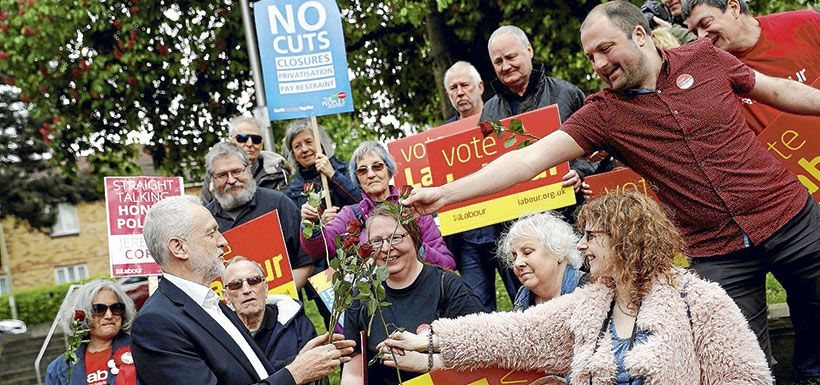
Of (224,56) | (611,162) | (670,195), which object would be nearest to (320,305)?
(611,162)

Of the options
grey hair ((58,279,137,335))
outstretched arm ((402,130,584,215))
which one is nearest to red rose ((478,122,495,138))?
outstretched arm ((402,130,584,215))

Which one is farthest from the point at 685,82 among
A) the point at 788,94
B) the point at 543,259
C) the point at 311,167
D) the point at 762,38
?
the point at 311,167

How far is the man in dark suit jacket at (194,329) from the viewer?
3.89 metres

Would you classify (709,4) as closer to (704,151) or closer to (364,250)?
(704,151)

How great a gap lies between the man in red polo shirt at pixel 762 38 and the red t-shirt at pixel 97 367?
13.2ft

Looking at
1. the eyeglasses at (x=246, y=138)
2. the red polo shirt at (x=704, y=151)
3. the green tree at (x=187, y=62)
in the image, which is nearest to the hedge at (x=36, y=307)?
the green tree at (x=187, y=62)

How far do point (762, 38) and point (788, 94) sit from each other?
75 centimetres

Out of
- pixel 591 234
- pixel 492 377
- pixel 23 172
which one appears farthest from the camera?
pixel 23 172

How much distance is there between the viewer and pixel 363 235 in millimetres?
5340

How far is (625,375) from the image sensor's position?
3463 mm

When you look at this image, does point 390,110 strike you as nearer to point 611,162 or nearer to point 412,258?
point 611,162

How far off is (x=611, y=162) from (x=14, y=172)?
37.0 meters

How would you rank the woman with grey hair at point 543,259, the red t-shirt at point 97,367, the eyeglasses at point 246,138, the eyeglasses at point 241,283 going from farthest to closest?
the eyeglasses at point 246,138
the red t-shirt at point 97,367
the eyeglasses at point 241,283
the woman with grey hair at point 543,259

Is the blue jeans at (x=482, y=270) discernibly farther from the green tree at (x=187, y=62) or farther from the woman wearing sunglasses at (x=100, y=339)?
the green tree at (x=187, y=62)
